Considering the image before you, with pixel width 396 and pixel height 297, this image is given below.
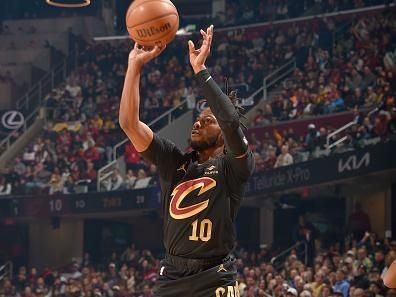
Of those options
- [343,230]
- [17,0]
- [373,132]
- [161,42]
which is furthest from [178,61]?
[161,42]

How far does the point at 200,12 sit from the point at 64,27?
4.49 meters

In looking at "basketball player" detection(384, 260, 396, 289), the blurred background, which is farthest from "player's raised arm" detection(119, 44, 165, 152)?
the blurred background

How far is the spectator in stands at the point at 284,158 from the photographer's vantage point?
21172 mm

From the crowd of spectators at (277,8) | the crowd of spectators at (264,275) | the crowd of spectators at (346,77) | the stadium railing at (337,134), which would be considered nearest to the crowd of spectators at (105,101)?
the crowd of spectators at (277,8)

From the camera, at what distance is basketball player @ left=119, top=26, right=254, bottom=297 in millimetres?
6043

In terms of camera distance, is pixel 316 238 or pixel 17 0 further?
pixel 17 0

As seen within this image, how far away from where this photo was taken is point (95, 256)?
27938 mm

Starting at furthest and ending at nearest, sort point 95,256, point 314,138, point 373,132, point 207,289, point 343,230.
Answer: point 95,256 < point 343,230 < point 314,138 < point 373,132 < point 207,289

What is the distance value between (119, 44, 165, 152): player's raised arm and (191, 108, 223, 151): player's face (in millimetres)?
284

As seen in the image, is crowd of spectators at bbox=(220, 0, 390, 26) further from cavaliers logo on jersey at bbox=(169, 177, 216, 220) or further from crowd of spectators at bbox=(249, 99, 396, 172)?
cavaliers logo on jersey at bbox=(169, 177, 216, 220)

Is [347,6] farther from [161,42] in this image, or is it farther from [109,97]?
[161,42]

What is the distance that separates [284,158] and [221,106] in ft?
51.0

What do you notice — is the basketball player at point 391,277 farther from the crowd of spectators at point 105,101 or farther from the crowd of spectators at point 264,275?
the crowd of spectators at point 105,101

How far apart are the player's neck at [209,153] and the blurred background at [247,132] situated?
9.04 m
